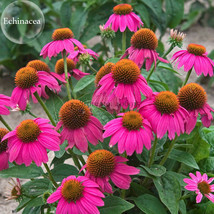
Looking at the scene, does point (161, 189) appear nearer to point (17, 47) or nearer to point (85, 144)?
point (85, 144)

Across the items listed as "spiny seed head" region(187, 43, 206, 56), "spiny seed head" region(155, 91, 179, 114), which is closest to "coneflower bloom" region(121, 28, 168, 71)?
"spiny seed head" region(187, 43, 206, 56)

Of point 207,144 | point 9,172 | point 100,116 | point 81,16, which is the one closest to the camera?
point 9,172

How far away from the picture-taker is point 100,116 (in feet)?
4.14

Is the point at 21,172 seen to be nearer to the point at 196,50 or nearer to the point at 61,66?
the point at 61,66

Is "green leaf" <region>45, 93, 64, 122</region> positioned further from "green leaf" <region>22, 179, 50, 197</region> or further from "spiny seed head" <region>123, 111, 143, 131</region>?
"spiny seed head" <region>123, 111, 143, 131</region>

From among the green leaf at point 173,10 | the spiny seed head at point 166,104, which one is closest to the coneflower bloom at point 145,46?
the spiny seed head at point 166,104

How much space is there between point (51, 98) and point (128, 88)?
19.8 inches

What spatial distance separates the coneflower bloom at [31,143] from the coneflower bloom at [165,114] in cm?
31

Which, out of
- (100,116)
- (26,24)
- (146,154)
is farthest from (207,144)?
(26,24)

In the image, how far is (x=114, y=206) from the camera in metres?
1.10

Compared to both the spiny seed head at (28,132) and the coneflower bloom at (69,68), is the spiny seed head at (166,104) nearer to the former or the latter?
the spiny seed head at (28,132)

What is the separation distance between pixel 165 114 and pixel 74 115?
0.29m

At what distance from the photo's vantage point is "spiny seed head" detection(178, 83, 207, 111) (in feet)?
3.72

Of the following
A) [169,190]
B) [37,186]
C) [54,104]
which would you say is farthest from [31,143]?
[169,190]
